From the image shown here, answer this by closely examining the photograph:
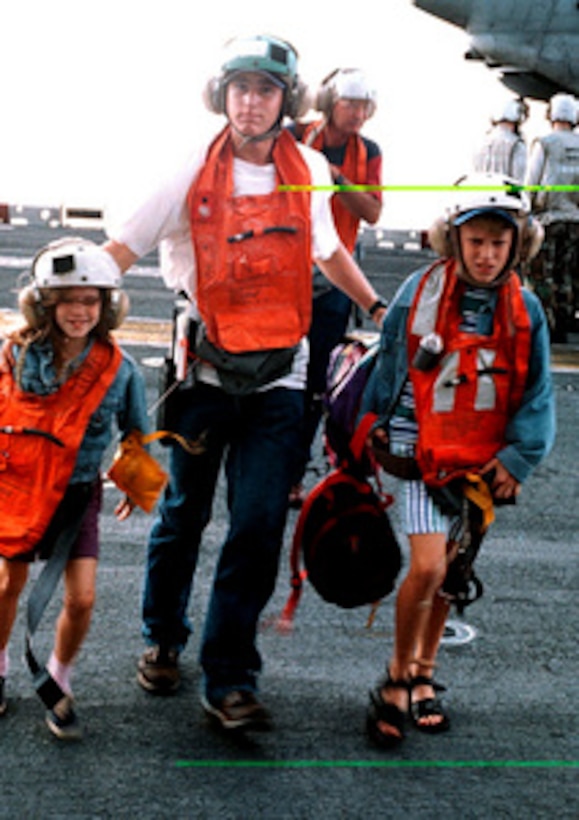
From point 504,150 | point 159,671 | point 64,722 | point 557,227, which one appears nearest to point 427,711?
point 159,671

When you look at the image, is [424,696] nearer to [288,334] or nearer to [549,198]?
[288,334]

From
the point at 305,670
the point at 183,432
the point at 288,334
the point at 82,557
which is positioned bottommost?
the point at 305,670

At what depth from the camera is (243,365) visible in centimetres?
413

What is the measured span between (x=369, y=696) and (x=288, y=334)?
113cm

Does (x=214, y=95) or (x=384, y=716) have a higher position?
(x=214, y=95)

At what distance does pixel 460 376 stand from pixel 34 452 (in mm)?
1208

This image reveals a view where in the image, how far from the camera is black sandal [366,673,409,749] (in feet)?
13.5

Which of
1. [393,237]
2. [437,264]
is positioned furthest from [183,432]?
[393,237]

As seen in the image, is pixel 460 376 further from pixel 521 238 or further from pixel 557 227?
pixel 557 227

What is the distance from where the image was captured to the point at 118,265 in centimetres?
412

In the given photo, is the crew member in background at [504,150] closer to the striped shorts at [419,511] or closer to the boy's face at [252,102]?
the boy's face at [252,102]

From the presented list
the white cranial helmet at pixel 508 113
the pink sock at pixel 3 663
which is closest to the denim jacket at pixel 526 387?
the pink sock at pixel 3 663

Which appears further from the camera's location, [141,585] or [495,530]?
[495,530]

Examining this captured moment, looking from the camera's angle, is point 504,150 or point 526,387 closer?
point 526,387
